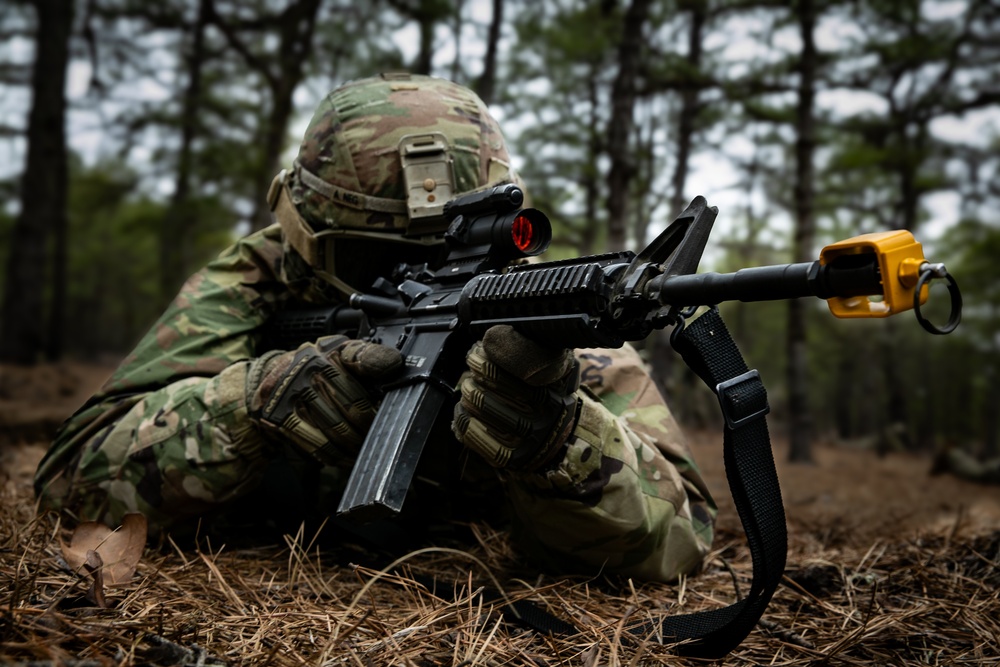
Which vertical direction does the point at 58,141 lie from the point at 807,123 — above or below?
below

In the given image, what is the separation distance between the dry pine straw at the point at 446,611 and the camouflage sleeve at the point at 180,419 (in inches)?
7.5

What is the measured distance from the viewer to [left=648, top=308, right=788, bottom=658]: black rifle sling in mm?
1506

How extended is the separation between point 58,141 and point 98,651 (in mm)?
11246

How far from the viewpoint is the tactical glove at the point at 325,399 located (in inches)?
80.9

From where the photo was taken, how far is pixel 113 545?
1.62 metres

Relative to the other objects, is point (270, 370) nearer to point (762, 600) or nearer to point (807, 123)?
point (762, 600)

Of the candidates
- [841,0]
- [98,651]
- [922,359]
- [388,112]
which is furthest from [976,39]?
[922,359]

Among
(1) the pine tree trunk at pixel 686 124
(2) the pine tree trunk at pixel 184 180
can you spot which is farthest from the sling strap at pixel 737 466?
(2) the pine tree trunk at pixel 184 180

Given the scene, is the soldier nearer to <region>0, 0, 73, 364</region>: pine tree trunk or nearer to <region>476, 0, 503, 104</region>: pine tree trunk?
<region>476, 0, 503, 104</region>: pine tree trunk

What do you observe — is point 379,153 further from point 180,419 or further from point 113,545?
point 113,545

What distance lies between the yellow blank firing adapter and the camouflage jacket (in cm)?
87

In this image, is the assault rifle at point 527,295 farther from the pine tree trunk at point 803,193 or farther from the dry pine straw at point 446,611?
the pine tree trunk at point 803,193

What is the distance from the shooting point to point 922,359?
2644 cm

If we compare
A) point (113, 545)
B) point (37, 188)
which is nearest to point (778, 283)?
point (113, 545)
